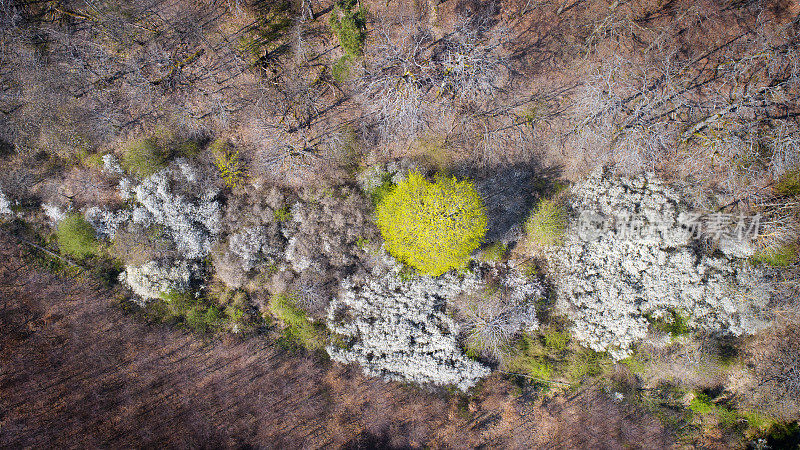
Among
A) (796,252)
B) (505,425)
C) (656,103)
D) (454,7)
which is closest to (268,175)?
(454,7)

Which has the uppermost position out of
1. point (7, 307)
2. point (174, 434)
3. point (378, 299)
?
point (7, 307)

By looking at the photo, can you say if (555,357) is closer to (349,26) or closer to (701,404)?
(701,404)

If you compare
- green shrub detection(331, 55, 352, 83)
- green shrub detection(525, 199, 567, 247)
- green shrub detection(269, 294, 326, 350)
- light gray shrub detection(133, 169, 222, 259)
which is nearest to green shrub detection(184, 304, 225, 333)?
green shrub detection(269, 294, 326, 350)

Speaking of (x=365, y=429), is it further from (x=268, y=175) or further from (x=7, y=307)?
(x=7, y=307)

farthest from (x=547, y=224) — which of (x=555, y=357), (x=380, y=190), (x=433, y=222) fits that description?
(x=380, y=190)

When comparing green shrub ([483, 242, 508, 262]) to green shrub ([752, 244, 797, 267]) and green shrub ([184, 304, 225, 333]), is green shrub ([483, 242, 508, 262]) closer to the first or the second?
green shrub ([752, 244, 797, 267])

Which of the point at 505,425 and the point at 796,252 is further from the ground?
the point at 796,252
